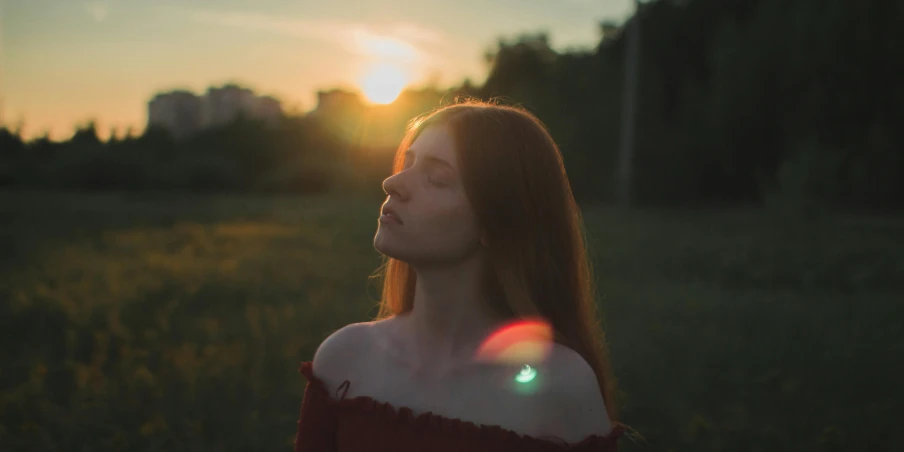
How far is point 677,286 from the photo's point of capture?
995 centimetres

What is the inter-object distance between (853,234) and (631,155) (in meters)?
7.82

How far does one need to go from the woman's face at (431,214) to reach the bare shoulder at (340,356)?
11.2 inches

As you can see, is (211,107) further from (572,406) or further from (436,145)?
(572,406)

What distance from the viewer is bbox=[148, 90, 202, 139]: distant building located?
44.0 meters

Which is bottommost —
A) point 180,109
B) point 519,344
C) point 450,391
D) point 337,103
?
point 450,391

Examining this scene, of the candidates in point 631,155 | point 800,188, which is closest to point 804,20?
point 800,188

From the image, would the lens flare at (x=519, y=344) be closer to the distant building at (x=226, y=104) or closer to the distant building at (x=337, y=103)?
the distant building at (x=337, y=103)

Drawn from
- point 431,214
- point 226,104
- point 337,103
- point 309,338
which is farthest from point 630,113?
point 337,103

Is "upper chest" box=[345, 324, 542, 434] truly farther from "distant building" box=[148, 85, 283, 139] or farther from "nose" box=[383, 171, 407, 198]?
"distant building" box=[148, 85, 283, 139]

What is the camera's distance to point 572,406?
1.72 metres

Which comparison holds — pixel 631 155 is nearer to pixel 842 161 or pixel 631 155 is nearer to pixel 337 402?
pixel 842 161

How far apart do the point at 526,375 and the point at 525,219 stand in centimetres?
35

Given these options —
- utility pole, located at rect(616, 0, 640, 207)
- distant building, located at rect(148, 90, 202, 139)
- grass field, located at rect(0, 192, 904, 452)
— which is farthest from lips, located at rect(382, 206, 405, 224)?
distant building, located at rect(148, 90, 202, 139)

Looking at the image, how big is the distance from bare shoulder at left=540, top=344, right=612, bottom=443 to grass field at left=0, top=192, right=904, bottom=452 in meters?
2.61
